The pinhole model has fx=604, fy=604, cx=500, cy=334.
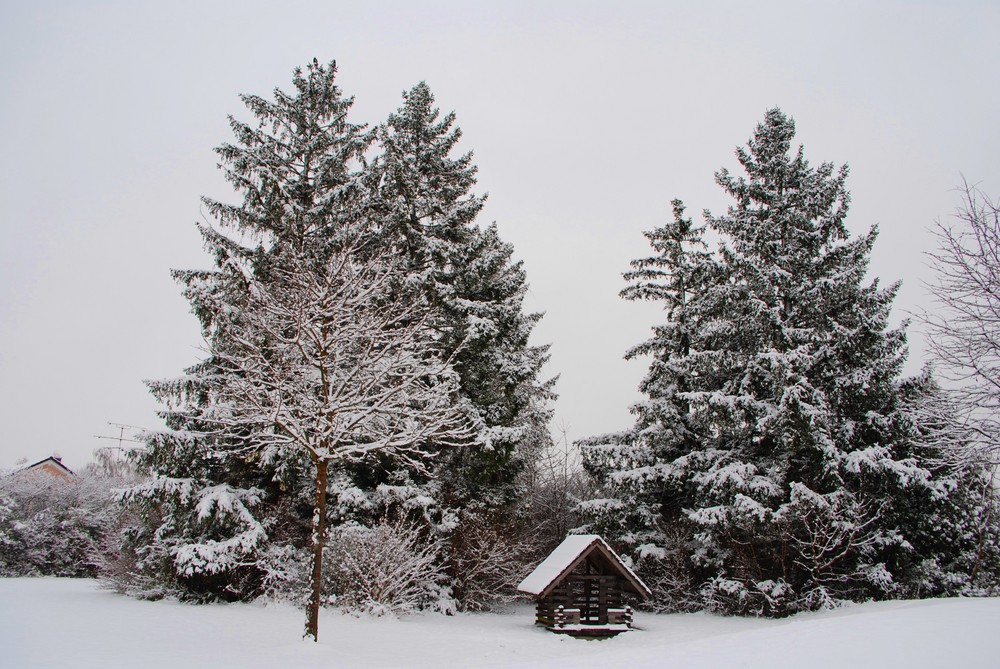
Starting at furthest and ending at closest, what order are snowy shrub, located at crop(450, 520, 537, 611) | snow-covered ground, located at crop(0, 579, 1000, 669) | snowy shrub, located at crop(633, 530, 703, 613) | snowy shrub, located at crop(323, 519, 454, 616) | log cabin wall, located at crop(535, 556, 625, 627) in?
1. snowy shrub, located at crop(633, 530, 703, 613)
2. snowy shrub, located at crop(450, 520, 537, 611)
3. log cabin wall, located at crop(535, 556, 625, 627)
4. snowy shrub, located at crop(323, 519, 454, 616)
5. snow-covered ground, located at crop(0, 579, 1000, 669)

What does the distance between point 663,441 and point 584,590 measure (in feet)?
21.8

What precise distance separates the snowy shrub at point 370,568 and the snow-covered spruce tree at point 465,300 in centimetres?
301

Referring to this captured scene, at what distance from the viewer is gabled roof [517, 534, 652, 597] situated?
54.7 feet

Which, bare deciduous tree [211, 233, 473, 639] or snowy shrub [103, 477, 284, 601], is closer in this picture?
bare deciduous tree [211, 233, 473, 639]

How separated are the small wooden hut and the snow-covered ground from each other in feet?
2.45

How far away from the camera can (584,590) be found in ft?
58.2

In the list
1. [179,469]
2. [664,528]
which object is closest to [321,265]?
[179,469]

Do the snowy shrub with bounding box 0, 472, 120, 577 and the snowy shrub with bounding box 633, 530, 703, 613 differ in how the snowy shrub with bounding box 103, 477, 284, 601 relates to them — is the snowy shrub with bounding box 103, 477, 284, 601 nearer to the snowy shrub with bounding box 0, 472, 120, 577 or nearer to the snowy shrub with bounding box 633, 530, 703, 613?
the snowy shrub with bounding box 633, 530, 703, 613

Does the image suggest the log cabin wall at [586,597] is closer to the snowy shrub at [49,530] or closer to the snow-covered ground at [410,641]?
the snow-covered ground at [410,641]

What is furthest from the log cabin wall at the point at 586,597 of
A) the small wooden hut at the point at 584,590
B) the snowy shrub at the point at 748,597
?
the snowy shrub at the point at 748,597

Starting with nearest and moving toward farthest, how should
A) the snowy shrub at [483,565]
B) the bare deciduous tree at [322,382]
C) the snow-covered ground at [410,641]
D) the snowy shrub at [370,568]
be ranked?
1. the snow-covered ground at [410,641]
2. the bare deciduous tree at [322,382]
3. the snowy shrub at [370,568]
4. the snowy shrub at [483,565]

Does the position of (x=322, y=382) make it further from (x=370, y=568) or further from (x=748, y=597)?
(x=748, y=597)

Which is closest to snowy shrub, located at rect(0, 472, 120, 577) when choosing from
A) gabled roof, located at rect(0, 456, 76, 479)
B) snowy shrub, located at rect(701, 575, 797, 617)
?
gabled roof, located at rect(0, 456, 76, 479)

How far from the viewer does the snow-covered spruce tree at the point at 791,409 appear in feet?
58.7
